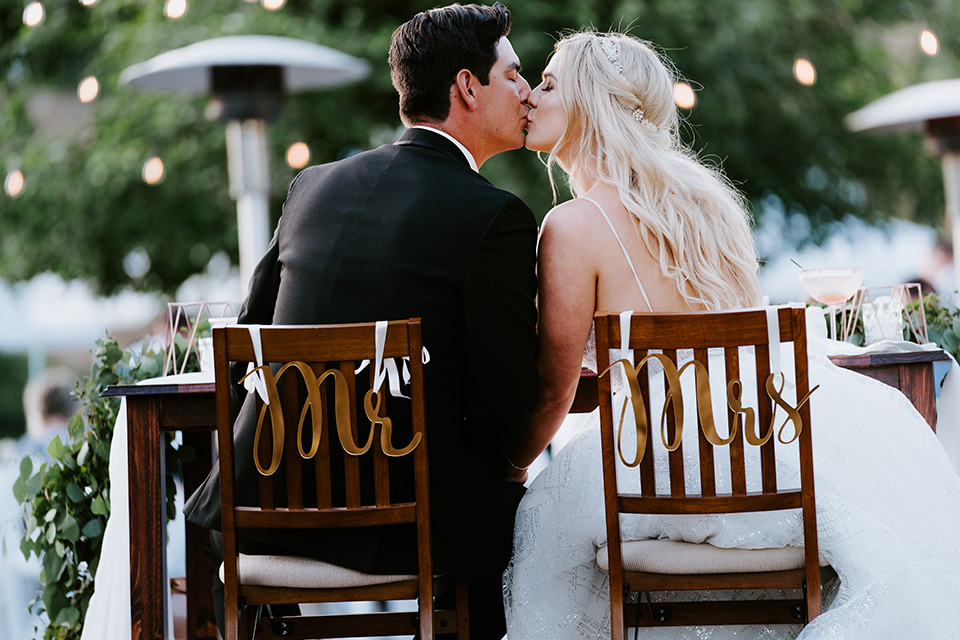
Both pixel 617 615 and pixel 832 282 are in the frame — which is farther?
pixel 832 282

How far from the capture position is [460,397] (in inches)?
90.9

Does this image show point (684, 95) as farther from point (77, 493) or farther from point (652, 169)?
point (77, 493)

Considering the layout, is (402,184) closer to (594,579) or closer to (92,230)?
(594,579)

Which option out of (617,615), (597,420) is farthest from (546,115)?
(617,615)

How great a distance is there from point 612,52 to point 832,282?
0.91 metres

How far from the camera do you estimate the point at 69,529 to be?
10.2 ft

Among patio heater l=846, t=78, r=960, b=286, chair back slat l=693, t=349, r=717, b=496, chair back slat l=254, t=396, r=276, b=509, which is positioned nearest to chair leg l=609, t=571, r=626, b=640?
chair back slat l=693, t=349, r=717, b=496

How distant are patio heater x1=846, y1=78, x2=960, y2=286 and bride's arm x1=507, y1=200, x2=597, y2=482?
4.28 metres

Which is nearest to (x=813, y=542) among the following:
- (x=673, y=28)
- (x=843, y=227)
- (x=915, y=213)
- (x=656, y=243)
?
(x=656, y=243)

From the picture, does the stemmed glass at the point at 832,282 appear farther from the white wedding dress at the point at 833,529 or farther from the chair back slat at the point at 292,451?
the chair back slat at the point at 292,451

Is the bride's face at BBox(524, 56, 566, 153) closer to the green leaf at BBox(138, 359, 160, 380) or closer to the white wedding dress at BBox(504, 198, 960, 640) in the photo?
the white wedding dress at BBox(504, 198, 960, 640)

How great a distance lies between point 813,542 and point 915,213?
7.65m

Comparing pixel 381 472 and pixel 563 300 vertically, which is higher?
pixel 563 300

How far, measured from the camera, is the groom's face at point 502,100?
8.63 feet
